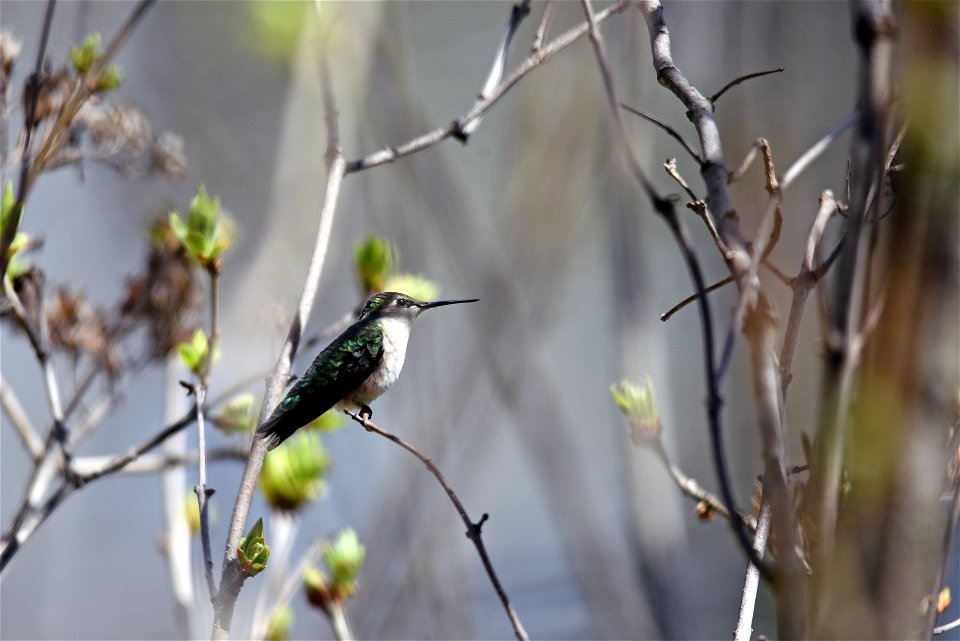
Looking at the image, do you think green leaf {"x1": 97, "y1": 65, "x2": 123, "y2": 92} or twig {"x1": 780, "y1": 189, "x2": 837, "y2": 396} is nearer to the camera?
twig {"x1": 780, "y1": 189, "x2": 837, "y2": 396}

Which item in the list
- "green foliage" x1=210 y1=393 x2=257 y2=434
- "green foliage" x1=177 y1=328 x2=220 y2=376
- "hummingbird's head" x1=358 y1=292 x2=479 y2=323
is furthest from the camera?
"hummingbird's head" x1=358 y1=292 x2=479 y2=323

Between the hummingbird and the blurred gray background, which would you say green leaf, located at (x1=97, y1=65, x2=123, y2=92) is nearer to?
the blurred gray background

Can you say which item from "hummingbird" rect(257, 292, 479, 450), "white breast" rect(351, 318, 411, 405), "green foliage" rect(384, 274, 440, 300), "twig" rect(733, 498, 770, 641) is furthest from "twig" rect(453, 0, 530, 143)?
"white breast" rect(351, 318, 411, 405)

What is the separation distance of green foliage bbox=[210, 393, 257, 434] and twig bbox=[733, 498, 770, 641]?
5.78 feet

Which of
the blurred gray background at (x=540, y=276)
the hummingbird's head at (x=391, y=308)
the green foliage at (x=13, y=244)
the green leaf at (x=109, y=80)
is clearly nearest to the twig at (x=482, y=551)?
the blurred gray background at (x=540, y=276)

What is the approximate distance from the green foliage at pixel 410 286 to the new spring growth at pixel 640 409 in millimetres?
1005

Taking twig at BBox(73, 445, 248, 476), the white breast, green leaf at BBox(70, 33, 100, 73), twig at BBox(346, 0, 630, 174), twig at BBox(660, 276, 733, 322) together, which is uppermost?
green leaf at BBox(70, 33, 100, 73)

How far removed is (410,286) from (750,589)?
187 cm

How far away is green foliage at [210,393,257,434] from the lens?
2891 mm

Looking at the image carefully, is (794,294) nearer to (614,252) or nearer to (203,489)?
(614,252)

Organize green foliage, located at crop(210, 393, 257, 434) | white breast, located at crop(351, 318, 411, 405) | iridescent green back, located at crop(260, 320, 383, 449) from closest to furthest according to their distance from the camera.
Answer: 1. green foliage, located at crop(210, 393, 257, 434)
2. iridescent green back, located at crop(260, 320, 383, 449)
3. white breast, located at crop(351, 318, 411, 405)

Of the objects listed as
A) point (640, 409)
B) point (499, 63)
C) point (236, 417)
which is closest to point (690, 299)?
point (640, 409)

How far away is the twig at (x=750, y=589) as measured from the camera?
144 cm

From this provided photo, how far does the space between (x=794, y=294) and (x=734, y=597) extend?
5.60m
